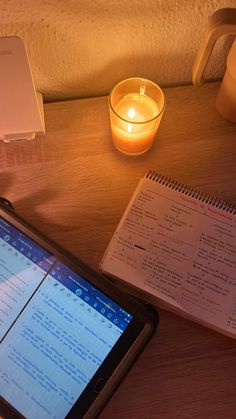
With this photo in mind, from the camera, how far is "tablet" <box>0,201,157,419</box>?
57cm

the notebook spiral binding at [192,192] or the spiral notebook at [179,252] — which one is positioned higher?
the notebook spiral binding at [192,192]

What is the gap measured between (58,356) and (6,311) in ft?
0.30

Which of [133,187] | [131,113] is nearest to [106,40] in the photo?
[131,113]

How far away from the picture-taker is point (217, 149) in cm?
77

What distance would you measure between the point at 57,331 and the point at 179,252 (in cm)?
21

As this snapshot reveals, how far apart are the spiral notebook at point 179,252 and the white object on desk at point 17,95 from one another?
7.8 inches

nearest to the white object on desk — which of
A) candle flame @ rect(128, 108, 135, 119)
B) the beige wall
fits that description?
the beige wall

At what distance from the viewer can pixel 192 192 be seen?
708 mm

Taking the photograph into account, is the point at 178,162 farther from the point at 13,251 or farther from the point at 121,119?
the point at 13,251

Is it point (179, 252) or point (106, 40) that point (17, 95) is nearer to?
point (106, 40)

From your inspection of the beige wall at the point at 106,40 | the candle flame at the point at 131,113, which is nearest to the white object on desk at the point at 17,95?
the beige wall at the point at 106,40

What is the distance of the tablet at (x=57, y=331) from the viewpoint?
0.57m

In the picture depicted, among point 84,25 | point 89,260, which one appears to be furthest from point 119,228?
point 84,25

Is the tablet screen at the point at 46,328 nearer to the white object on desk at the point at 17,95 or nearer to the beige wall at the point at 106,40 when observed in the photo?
the white object on desk at the point at 17,95
